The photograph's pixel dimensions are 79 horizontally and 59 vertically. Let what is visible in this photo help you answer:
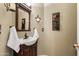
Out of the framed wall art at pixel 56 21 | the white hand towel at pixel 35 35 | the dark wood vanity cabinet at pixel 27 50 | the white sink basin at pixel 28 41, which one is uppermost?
the framed wall art at pixel 56 21

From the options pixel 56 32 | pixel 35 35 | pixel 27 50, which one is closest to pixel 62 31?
pixel 56 32

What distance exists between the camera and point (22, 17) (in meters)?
1.81

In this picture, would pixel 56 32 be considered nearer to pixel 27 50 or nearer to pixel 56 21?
pixel 56 21

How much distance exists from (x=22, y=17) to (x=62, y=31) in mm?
458

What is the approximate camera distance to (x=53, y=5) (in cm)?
180

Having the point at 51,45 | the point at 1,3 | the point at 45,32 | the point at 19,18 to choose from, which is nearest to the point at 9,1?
the point at 1,3

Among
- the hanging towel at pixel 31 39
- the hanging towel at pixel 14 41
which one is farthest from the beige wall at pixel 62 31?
the hanging towel at pixel 14 41

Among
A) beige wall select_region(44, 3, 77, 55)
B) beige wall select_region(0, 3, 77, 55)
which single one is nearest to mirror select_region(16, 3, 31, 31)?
beige wall select_region(0, 3, 77, 55)

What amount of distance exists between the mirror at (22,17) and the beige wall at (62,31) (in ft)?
0.63

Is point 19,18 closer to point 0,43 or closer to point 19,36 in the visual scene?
point 19,36

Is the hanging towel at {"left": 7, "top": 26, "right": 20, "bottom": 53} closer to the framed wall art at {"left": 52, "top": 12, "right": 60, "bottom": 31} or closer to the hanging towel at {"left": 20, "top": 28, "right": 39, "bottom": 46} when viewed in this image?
the hanging towel at {"left": 20, "top": 28, "right": 39, "bottom": 46}

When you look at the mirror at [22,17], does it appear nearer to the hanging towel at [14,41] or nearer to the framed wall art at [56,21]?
the hanging towel at [14,41]

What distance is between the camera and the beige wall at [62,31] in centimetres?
179

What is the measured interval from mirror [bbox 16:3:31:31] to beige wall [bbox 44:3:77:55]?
193 millimetres
